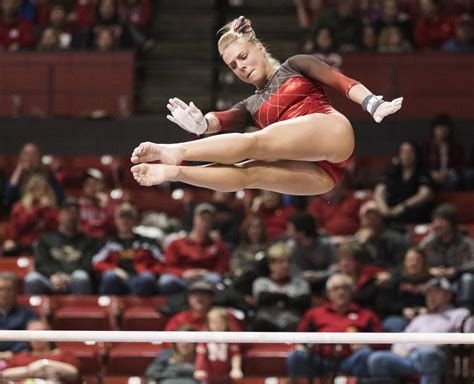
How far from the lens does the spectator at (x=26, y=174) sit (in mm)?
10672

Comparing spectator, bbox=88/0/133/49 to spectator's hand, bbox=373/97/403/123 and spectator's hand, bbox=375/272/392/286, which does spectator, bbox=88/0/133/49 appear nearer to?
spectator's hand, bbox=375/272/392/286

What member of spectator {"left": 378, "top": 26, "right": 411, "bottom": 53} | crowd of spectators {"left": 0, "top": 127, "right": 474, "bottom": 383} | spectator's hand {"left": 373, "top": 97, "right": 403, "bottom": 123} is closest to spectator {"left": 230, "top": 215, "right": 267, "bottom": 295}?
crowd of spectators {"left": 0, "top": 127, "right": 474, "bottom": 383}

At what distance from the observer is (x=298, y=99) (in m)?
6.01

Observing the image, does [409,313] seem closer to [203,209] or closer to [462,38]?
Answer: [203,209]

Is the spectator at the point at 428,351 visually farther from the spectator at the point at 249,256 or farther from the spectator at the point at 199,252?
the spectator at the point at 199,252

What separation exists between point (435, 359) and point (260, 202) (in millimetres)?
3046

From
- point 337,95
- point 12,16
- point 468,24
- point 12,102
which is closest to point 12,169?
point 12,102

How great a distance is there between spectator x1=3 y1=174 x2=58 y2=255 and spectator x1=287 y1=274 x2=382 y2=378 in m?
2.97

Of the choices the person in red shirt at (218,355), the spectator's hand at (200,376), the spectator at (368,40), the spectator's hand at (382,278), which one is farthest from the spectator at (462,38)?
the spectator's hand at (200,376)

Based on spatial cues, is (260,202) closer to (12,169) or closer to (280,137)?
(12,169)

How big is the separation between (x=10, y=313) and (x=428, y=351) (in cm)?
336

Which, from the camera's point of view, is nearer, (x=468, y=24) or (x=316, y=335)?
(x=316, y=335)

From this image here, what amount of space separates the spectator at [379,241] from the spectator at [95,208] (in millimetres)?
2438

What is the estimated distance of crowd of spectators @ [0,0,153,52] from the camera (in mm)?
12969
